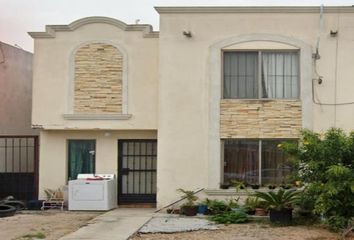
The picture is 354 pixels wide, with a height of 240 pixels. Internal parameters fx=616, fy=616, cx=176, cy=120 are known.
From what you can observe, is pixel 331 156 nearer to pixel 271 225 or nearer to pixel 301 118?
pixel 271 225

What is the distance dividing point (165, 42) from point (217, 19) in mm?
1618

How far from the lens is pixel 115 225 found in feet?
47.8

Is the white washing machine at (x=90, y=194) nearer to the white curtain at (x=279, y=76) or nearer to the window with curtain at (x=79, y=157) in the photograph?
the window with curtain at (x=79, y=157)

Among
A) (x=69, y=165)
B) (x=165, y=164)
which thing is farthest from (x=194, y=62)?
(x=69, y=165)

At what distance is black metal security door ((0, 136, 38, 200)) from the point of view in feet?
64.0

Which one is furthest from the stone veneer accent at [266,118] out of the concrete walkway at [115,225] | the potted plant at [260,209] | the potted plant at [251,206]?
the concrete walkway at [115,225]

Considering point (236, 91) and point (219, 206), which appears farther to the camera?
point (236, 91)

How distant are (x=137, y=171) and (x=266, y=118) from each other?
4.35 meters

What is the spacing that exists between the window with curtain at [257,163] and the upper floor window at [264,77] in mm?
1343

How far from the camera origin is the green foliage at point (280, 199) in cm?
1481

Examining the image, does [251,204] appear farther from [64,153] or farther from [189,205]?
[64,153]

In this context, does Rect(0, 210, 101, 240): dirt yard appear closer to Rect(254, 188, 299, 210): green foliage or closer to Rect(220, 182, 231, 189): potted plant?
Rect(220, 182, 231, 189): potted plant

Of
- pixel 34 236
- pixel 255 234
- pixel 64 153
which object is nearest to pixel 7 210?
A: pixel 64 153

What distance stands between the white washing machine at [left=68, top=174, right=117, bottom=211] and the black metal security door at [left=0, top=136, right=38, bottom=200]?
207 cm
